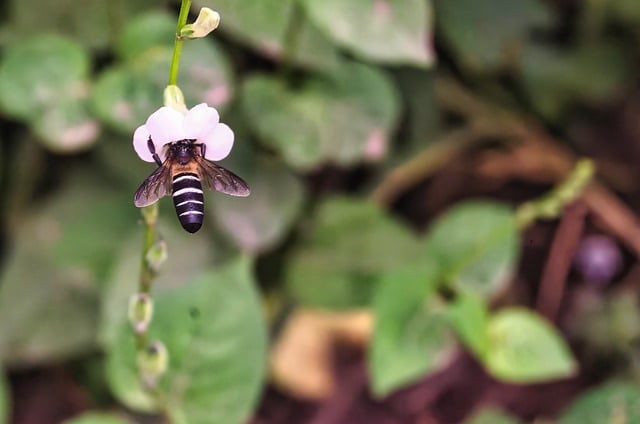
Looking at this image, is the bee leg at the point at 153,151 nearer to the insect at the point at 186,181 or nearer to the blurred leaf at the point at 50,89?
the insect at the point at 186,181

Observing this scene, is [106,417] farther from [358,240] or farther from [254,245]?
[358,240]

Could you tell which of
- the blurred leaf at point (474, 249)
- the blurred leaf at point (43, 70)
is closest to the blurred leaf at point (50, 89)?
the blurred leaf at point (43, 70)

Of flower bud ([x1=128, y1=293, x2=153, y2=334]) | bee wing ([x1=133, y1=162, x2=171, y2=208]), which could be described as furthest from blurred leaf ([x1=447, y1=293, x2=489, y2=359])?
bee wing ([x1=133, y1=162, x2=171, y2=208])

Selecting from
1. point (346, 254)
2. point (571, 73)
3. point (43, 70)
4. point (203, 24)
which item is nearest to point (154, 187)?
point (203, 24)

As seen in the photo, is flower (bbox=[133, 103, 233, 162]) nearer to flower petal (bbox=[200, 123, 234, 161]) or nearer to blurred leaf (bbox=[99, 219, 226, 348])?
flower petal (bbox=[200, 123, 234, 161])

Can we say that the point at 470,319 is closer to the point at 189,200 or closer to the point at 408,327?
the point at 408,327
